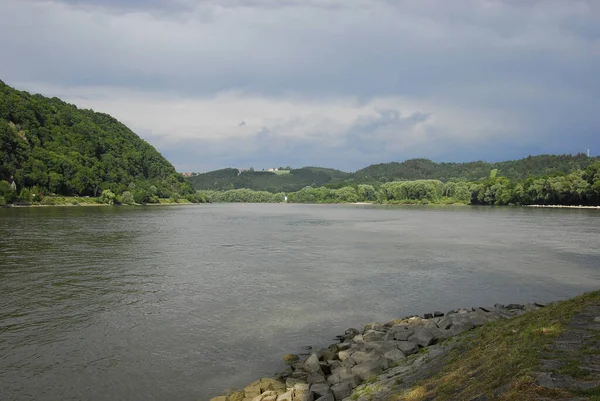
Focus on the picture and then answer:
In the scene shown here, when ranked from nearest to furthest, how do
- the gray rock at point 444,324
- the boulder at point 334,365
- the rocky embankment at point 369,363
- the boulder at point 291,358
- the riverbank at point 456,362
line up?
the riverbank at point 456,362 < the rocky embankment at point 369,363 < the boulder at point 334,365 < the boulder at point 291,358 < the gray rock at point 444,324

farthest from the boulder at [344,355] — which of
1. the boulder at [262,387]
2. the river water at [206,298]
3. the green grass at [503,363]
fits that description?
the green grass at [503,363]

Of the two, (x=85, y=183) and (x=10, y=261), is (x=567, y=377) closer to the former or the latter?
(x=10, y=261)

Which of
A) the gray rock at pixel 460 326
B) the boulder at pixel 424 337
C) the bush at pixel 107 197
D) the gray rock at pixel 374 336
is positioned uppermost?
the bush at pixel 107 197

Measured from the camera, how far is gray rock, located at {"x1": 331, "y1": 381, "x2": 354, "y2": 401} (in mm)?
11883

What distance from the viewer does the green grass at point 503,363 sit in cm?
732

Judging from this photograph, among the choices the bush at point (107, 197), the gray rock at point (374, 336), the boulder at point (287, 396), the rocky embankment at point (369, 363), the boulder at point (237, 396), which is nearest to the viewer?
the boulder at point (287, 396)

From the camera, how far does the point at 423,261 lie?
3931 cm

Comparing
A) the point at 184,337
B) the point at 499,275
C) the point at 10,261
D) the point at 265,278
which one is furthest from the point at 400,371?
the point at 10,261

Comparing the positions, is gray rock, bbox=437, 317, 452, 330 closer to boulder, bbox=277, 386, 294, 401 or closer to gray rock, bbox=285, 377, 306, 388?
gray rock, bbox=285, 377, 306, 388

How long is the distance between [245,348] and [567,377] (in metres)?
12.3

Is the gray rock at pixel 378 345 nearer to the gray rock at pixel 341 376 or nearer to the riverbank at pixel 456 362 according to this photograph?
the riverbank at pixel 456 362

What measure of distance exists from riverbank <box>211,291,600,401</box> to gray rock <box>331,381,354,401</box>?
30 mm

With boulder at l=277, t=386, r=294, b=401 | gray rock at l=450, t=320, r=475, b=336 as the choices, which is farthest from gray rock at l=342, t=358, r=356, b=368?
gray rock at l=450, t=320, r=475, b=336

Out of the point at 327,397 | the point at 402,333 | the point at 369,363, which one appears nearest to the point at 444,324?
the point at 402,333
